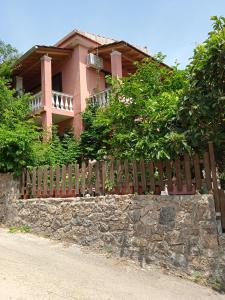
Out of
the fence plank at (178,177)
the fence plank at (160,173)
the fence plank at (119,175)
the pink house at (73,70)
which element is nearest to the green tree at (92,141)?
the pink house at (73,70)

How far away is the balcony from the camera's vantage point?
17.1m

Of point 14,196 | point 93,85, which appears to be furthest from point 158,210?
point 93,85

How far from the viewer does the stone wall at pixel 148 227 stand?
6047 millimetres

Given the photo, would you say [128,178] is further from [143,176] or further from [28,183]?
[28,183]

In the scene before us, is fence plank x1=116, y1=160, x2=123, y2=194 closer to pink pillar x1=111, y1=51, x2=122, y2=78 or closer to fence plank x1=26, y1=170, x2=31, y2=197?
fence plank x1=26, y1=170, x2=31, y2=197

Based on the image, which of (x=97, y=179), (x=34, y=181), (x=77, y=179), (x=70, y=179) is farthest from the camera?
(x=34, y=181)

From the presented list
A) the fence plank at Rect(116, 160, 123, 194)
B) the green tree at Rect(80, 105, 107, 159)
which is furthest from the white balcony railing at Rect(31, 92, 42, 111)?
the fence plank at Rect(116, 160, 123, 194)

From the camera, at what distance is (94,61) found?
17766 millimetres

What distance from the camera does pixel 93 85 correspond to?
59.3ft

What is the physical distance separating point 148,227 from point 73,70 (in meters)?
12.7

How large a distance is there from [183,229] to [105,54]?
44.5 ft

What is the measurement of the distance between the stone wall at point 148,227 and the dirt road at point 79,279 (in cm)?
32

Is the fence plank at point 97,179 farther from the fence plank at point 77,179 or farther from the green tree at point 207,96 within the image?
the green tree at point 207,96

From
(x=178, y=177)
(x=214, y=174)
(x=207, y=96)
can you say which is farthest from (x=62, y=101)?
(x=214, y=174)
